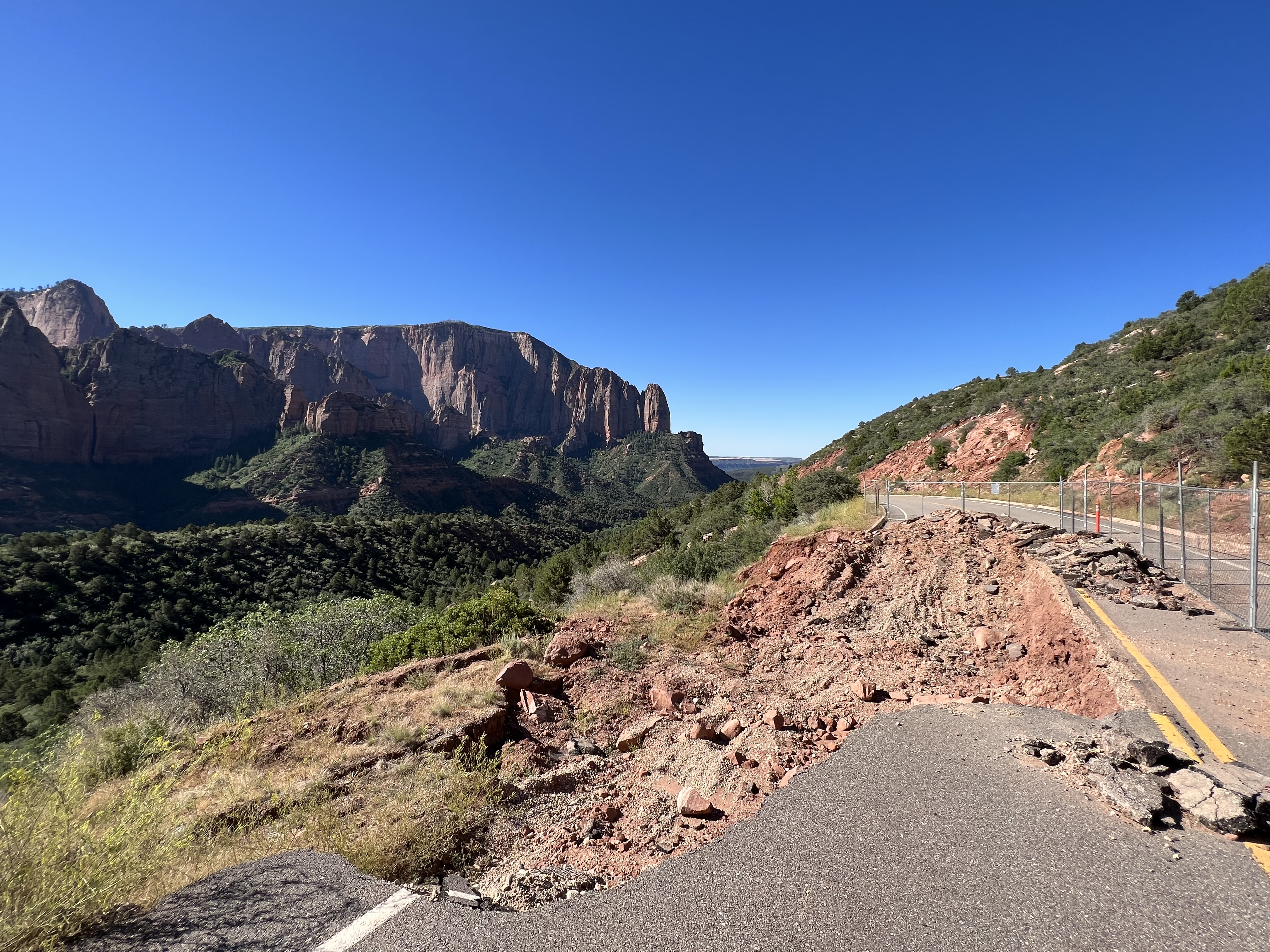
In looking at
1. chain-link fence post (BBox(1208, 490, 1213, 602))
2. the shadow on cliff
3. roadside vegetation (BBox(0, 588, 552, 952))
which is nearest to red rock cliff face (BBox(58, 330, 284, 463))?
the shadow on cliff

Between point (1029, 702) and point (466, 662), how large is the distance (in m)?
7.24

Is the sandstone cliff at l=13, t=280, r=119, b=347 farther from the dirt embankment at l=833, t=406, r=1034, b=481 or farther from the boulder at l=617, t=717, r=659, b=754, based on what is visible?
the boulder at l=617, t=717, r=659, b=754

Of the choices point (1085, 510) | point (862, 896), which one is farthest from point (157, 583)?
point (1085, 510)

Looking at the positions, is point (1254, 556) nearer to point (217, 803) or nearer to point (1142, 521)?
point (1142, 521)

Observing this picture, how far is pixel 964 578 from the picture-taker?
910cm

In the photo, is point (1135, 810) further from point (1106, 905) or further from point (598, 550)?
point (598, 550)

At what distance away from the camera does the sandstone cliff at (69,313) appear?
154 m

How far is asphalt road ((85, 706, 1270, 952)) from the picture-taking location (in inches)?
102

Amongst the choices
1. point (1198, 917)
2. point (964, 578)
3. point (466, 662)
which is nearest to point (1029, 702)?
point (1198, 917)

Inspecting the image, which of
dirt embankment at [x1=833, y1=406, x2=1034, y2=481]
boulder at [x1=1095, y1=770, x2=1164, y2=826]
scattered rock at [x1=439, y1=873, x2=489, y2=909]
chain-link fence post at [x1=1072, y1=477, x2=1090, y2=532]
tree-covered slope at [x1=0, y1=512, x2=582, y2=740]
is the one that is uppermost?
dirt embankment at [x1=833, y1=406, x2=1034, y2=481]

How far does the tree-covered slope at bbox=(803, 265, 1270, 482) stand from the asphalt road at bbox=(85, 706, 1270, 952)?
16016 millimetres

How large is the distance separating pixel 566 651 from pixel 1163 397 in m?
28.0

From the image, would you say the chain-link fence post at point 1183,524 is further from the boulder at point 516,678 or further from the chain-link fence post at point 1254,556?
the boulder at point 516,678

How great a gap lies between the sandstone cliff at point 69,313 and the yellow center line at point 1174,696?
23057 centimetres
